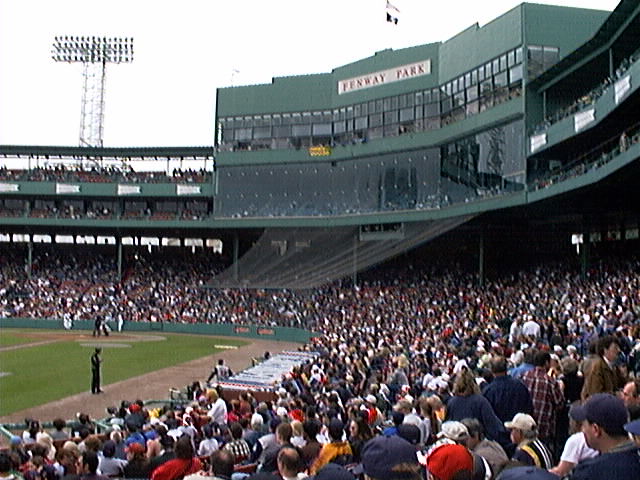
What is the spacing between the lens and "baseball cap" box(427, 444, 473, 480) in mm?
4402

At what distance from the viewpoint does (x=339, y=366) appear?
20516 mm

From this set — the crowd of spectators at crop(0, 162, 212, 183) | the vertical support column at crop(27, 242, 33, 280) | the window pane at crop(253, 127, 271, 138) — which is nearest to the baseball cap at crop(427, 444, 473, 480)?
the window pane at crop(253, 127, 271, 138)

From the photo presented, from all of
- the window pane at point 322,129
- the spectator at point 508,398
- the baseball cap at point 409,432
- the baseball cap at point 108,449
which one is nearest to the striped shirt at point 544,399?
the spectator at point 508,398

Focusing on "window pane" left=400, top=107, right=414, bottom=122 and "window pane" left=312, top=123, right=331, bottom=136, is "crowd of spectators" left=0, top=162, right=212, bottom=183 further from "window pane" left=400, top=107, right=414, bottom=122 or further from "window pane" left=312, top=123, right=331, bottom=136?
"window pane" left=400, top=107, right=414, bottom=122

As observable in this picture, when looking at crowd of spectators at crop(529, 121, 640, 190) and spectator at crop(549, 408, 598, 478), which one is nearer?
spectator at crop(549, 408, 598, 478)

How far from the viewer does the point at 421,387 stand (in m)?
14.9

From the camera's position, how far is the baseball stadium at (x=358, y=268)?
879 centimetres

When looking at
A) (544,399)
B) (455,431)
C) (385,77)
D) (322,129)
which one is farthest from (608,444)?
(322,129)

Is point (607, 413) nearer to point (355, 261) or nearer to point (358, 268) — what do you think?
point (358, 268)

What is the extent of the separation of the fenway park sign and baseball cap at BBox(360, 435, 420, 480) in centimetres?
4672

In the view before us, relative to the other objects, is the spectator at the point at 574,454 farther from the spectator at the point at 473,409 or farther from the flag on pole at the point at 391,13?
the flag on pole at the point at 391,13

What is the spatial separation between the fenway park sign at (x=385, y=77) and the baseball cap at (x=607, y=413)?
46.3 meters

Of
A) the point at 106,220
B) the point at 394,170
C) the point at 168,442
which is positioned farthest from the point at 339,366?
the point at 106,220

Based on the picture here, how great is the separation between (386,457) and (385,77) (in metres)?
49.9
